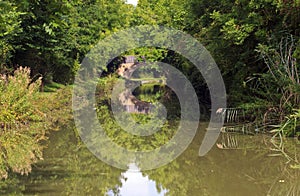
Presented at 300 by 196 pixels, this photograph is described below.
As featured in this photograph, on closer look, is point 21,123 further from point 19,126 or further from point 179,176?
point 179,176

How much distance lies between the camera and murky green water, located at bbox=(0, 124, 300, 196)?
22.0 ft

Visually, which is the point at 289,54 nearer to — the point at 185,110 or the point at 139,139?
the point at 139,139

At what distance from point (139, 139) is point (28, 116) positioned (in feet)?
10.3

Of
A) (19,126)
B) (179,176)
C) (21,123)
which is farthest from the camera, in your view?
(21,123)

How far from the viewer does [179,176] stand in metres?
7.69

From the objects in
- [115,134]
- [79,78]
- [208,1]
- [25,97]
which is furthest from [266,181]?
[79,78]

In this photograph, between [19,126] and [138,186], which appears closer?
[138,186]

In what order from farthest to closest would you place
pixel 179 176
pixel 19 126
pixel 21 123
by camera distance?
pixel 21 123, pixel 19 126, pixel 179 176

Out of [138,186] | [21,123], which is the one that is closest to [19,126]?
[21,123]

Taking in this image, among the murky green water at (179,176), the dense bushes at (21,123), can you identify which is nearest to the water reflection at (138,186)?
the murky green water at (179,176)

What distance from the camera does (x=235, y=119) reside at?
13523 mm

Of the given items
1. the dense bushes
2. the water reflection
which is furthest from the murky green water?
the dense bushes

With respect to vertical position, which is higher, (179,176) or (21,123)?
(21,123)

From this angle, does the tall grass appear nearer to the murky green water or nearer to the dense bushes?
the dense bushes
